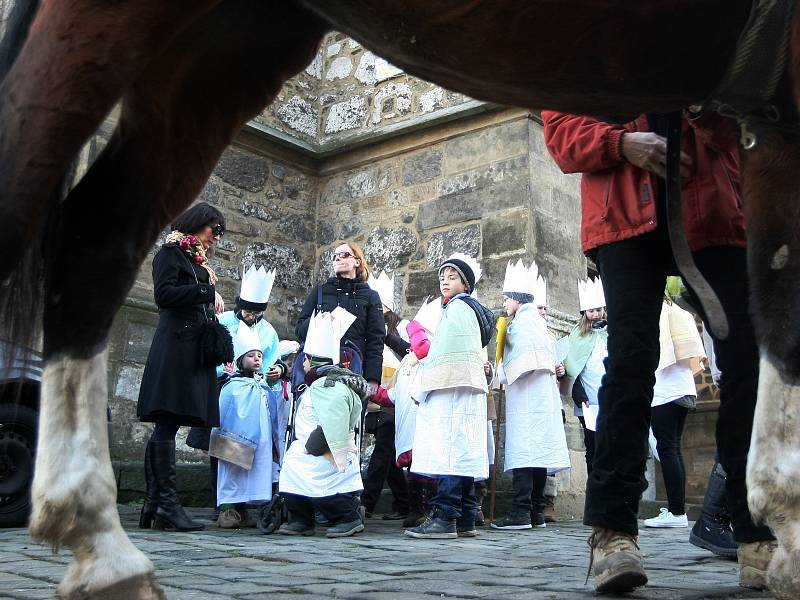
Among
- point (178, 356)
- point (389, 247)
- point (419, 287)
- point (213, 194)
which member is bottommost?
point (178, 356)

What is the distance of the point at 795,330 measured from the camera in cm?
216

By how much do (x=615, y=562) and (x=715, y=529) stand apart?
6.28 feet

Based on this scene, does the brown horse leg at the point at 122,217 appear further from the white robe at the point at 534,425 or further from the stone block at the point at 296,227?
the stone block at the point at 296,227

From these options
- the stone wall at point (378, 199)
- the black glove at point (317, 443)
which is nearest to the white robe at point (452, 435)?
the black glove at point (317, 443)

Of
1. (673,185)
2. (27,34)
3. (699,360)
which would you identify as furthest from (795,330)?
(699,360)

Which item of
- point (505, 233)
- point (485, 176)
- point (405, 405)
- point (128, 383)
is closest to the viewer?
point (405, 405)

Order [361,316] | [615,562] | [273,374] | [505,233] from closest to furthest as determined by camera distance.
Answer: [615,562] < [361,316] < [273,374] < [505,233]

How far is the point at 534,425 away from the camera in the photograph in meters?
7.37

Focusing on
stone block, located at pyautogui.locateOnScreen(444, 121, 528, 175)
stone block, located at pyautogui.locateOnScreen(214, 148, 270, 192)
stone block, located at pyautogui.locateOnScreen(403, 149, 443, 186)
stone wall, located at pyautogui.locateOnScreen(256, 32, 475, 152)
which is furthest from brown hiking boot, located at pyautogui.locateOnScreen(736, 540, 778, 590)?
stone block, located at pyautogui.locateOnScreen(214, 148, 270, 192)

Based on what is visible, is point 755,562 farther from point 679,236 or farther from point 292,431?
point 292,431

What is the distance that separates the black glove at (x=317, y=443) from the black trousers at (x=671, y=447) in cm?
276

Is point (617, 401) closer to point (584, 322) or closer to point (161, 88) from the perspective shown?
point (161, 88)

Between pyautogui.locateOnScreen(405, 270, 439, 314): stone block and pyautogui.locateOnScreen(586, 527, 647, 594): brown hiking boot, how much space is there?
7305 millimetres

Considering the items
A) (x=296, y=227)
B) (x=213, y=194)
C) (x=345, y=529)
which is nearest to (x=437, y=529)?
(x=345, y=529)
